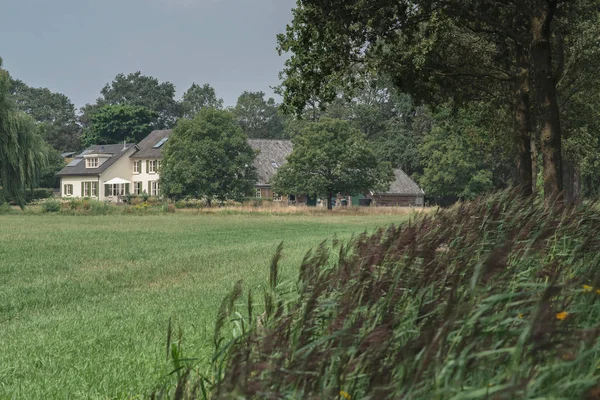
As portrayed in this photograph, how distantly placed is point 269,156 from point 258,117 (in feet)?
138

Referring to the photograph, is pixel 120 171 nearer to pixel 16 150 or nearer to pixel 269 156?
pixel 269 156

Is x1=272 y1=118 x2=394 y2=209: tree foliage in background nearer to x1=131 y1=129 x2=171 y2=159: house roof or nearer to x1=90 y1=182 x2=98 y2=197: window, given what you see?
x1=131 y1=129 x2=171 y2=159: house roof

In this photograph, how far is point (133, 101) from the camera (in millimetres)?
127562

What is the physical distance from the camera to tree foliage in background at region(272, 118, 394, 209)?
62375mm

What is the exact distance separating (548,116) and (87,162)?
78.7 meters

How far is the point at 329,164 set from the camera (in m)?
62.9

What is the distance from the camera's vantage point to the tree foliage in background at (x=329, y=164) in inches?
2456

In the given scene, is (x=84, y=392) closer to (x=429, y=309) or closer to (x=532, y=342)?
(x=429, y=309)

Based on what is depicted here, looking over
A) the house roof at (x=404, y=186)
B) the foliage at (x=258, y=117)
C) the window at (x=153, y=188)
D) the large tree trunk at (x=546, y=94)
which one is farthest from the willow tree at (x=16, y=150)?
the foliage at (x=258, y=117)

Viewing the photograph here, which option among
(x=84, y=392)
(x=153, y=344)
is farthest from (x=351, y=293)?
(x=153, y=344)

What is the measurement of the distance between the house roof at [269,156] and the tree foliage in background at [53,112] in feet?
144

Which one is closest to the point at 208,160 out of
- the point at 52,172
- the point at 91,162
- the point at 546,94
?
the point at 91,162

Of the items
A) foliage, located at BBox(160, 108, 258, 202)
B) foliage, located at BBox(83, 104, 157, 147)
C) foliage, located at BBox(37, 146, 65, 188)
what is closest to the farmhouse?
foliage, located at BBox(37, 146, 65, 188)

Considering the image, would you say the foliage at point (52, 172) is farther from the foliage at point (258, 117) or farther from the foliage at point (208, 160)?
the foliage at point (258, 117)
